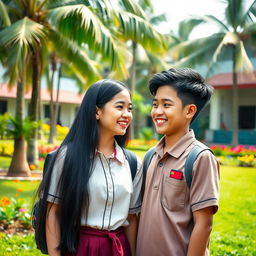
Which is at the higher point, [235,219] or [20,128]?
[20,128]

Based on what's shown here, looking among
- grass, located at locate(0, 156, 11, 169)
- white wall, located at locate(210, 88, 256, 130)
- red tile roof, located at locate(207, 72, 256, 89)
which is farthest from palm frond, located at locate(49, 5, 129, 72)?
white wall, located at locate(210, 88, 256, 130)

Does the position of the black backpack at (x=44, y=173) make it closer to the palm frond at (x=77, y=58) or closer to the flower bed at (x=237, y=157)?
the palm frond at (x=77, y=58)

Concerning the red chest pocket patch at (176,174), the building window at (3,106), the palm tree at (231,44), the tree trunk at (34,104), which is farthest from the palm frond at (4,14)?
Answer: the building window at (3,106)

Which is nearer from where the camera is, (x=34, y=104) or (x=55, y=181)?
(x=55, y=181)

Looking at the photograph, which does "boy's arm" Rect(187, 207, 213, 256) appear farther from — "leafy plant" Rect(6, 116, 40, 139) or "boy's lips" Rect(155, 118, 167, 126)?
"leafy plant" Rect(6, 116, 40, 139)

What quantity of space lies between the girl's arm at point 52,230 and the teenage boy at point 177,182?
1.56 feet

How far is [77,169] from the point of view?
2.07 m

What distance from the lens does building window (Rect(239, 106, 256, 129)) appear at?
73.3 ft

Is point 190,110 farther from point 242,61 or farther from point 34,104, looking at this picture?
point 242,61

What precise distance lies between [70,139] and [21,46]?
19.3ft

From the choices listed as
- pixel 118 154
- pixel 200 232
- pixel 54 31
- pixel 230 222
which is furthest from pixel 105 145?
pixel 54 31

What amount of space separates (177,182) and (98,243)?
1.83ft

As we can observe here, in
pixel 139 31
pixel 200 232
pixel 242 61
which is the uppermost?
pixel 242 61

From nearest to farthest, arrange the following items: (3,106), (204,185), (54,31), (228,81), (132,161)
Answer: (204,185) → (132,161) → (54,31) → (228,81) → (3,106)
